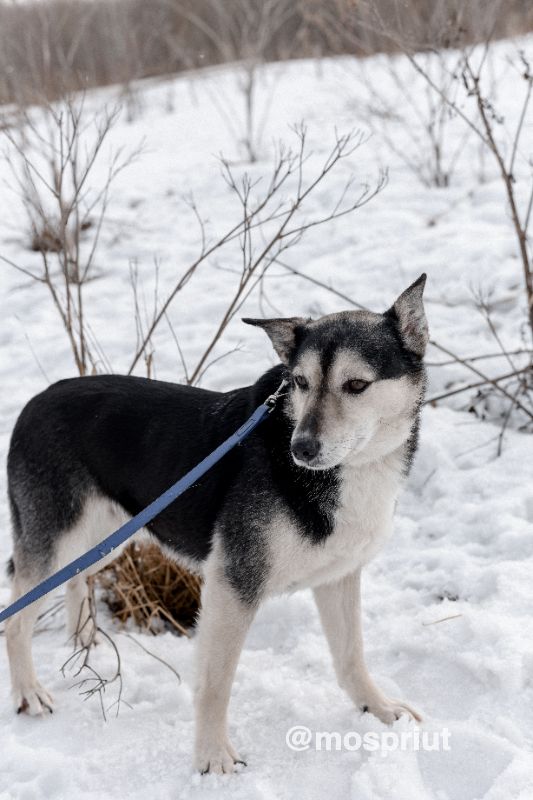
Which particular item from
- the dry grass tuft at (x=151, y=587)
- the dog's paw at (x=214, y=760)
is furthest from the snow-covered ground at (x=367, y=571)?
the dry grass tuft at (x=151, y=587)

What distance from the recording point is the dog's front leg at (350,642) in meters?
3.05

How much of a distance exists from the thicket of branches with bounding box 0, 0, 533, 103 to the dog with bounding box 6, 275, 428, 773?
145 inches

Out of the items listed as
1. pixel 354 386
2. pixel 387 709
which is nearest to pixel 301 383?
pixel 354 386

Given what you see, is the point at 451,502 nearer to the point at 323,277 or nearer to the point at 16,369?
the point at 323,277

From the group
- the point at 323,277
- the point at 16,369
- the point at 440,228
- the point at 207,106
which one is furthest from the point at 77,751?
the point at 207,106

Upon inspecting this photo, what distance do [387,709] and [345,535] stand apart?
779 mm

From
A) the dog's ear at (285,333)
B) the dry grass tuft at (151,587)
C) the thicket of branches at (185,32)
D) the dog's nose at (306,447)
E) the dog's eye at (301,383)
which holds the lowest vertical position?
the dry grass tuft at (151,587)

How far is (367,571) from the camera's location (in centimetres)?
395

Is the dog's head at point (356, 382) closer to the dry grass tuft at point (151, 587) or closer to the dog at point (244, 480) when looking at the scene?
the dog at point (244, 480)

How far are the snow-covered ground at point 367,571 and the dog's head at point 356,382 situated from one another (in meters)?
1.06

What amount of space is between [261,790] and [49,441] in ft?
4.75

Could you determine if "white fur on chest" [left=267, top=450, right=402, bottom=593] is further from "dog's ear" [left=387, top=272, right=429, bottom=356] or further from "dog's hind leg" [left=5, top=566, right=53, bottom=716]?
"dog's hind leg" [left=5, top=566, right=53, bottom=716]

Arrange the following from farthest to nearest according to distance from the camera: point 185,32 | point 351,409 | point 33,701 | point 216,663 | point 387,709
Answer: point 185,32 → point 33,701 → point 387,709 → point 216,663 → point 351,409

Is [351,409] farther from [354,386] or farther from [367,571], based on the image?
[367,571]
